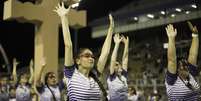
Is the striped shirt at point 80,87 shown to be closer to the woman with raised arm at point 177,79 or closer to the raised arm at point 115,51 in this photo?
the woman with raised arm at point 177,79

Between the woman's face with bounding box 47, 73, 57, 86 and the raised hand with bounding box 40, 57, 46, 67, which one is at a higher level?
the raised hand with bounding box 40, 57, 46, 67

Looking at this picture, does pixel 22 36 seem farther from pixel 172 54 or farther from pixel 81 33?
pixel 172 54

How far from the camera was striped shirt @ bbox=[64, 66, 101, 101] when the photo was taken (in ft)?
13.0

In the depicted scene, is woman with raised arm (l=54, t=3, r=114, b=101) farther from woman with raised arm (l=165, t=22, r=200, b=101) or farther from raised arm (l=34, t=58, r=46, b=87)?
raised arm (l=34, t=58, r=46, b=87)

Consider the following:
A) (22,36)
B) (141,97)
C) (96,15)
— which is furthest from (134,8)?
(22,36)

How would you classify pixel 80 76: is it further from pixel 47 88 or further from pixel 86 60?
pixel 47 88

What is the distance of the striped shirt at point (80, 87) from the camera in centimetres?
397

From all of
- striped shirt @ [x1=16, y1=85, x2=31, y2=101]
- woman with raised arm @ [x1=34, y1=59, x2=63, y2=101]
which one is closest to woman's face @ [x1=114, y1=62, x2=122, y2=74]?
woman with raised arm @ [x1=34, y1=59, x2=63, y2=101]

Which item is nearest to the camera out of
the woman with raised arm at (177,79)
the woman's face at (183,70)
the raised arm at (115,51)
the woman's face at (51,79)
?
the woman with raised arm at (177,79)

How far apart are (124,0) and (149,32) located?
63.1 inches

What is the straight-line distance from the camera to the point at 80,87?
3982mm

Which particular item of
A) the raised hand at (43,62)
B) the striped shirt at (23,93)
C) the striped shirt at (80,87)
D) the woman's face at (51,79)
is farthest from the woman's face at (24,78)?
the striped shirt at (80,87)

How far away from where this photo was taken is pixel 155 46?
1811 centimetres

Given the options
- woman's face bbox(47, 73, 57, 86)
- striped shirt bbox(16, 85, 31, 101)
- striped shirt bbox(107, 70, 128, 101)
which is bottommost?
striped shirt bbox(16, 85, 31, 101)
